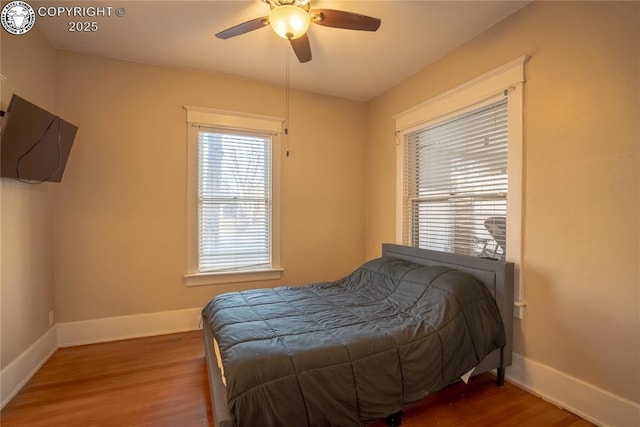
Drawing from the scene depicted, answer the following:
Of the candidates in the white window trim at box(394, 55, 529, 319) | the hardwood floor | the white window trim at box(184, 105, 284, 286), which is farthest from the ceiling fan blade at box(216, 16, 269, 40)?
the hardwood floor

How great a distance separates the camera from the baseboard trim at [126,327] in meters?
2.81

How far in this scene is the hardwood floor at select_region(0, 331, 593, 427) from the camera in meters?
1.82

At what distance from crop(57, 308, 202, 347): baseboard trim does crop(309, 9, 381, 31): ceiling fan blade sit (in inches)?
117

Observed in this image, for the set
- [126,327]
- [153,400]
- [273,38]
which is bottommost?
[153,400]

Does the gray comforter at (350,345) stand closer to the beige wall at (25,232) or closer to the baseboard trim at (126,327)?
the baseboard trim at (126,327)

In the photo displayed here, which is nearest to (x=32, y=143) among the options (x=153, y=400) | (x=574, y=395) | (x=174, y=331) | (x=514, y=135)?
(x=153, y=400)

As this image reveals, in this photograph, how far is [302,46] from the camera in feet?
7.04

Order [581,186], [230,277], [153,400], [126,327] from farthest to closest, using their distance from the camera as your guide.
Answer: [230,277] → [126,327] → [153,400] → [581,186]

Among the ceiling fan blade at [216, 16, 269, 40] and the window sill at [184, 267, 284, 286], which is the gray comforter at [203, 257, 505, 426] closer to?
the window sill at [184, 267, 284, 286]

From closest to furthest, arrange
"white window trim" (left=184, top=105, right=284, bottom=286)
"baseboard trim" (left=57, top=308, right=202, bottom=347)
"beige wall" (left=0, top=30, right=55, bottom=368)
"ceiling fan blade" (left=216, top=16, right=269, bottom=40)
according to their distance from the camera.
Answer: "ceiling fan blade" (left=216, top=16, right=269, bottom=40) → "beige wall" (left=0, top=30, right=55, bottom=368) → "baseboard trim" (left=57, top=308, right=202, bottom=347) → "white window trim" (left=184, top=105, right=284, bottom=286)

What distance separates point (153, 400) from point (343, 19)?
2.80 m

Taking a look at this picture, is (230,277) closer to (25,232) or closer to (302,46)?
(25,232)

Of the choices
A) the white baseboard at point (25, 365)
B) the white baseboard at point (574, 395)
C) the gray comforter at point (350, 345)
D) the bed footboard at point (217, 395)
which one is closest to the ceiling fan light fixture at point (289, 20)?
the gray comforter at point (350, 345)

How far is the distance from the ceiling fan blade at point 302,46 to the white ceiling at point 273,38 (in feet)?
0.95
